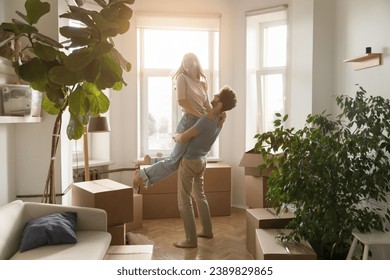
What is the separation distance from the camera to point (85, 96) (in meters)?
1.95

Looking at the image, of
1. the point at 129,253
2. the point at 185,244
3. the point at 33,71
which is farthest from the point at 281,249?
the point at 33,71

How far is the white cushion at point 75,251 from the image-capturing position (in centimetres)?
199

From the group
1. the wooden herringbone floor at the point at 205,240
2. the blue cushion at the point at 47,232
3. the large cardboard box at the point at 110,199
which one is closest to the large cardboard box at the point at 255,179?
the wooden herringbone floor at the point at 205,240

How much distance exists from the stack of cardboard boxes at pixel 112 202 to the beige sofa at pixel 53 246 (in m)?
0.13

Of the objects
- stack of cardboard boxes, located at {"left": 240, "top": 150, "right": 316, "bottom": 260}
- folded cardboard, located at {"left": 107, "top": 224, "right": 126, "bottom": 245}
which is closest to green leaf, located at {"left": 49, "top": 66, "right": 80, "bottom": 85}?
folded cardboard, located at {"left": 107, "top": 224, "right": 126, "bottom": 245}

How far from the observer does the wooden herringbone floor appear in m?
2.93

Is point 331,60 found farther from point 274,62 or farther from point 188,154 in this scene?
point 188,154

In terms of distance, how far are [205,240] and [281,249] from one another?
110 cm

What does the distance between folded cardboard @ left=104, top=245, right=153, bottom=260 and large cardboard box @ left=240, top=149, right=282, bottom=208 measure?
4.98 feet

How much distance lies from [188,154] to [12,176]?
135 centimetres

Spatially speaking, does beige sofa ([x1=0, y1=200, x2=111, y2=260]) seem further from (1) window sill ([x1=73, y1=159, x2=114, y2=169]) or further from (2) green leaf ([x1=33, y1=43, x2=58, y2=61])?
(1) window sill ([x1=73, y1=159, x2=114, y2=169])

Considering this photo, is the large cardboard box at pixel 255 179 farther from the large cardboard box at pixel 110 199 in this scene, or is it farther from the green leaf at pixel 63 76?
the green leaf at pixel 63 76

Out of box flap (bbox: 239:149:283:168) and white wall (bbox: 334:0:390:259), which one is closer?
white wall (bbox: 334:0:390:259)
